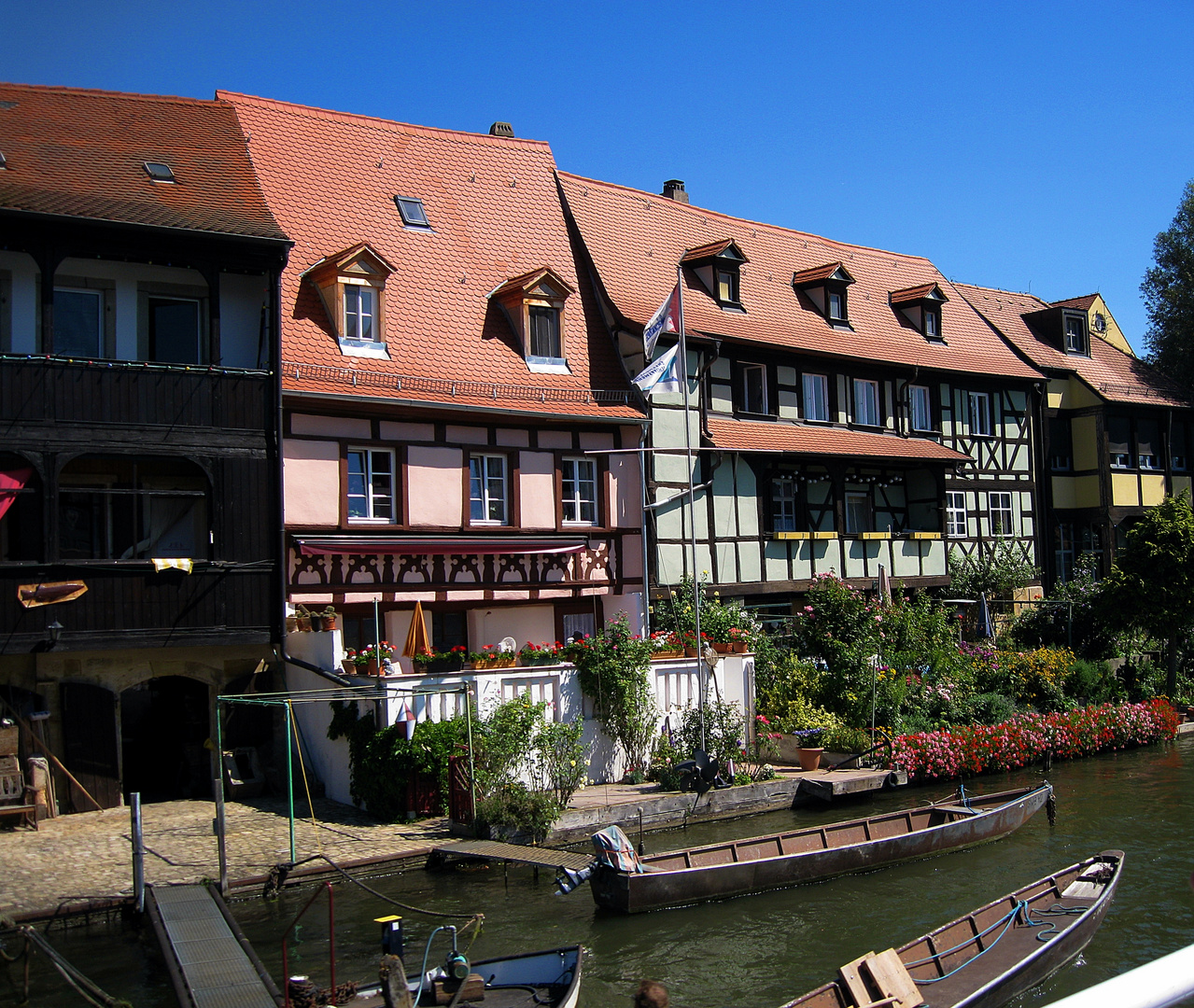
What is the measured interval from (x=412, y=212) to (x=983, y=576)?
17.4 metres

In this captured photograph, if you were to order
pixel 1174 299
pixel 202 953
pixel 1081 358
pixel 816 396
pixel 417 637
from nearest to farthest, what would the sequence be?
1. pixel 202 953
2. pixel 417 637
3. pixel 816 396
4. pixel 1081 358
5. pixel 1174 299

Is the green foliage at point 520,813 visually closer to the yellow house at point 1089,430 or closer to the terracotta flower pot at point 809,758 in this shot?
the terracotta flower pot at point 809,758

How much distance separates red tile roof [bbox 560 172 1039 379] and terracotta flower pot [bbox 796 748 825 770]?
9605mm

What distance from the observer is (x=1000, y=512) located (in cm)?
3319

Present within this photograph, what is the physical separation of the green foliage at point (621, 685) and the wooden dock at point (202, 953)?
23.4ft

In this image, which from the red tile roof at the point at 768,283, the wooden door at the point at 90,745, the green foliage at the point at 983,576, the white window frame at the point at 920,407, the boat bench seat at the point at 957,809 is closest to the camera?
the boat bench seat at the point at 957,809

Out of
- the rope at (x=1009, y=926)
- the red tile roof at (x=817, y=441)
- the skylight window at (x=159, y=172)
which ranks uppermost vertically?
the skylight window at (x=159, y=172)

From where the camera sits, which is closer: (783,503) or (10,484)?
(10,484)

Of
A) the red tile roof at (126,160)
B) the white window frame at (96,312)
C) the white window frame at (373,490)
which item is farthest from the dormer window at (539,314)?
the white window frame at (96,312)

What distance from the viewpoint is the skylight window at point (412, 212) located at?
2438 centimetres

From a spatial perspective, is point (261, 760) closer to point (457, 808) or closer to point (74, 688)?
point (74, 688)

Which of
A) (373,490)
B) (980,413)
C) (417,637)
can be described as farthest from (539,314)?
(980,413)

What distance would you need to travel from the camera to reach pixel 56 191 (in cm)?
1723

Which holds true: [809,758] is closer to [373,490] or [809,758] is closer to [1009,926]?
[1009,926]
